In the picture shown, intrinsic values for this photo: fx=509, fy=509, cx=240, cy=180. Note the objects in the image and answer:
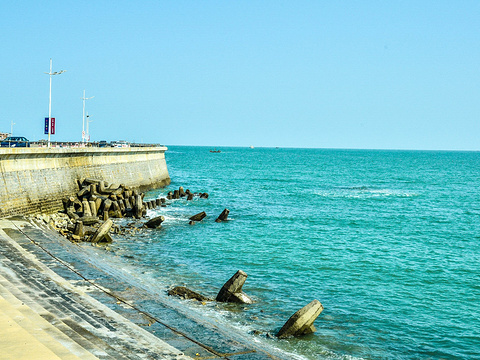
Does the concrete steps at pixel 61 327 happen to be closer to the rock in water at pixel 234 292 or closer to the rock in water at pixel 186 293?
the rock in water at pixel 186 293

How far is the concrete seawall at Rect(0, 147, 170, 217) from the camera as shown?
28094 millimetres

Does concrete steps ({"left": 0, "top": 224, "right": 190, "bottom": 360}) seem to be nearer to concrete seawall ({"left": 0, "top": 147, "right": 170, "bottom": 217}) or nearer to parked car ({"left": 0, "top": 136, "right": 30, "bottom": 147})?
concrete seawall ({"left": 0, "top": 147, "right": 170, "bottom": 217})

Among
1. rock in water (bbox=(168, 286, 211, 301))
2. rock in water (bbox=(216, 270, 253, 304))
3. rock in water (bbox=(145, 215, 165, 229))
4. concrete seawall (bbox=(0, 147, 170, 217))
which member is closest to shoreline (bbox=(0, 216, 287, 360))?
rock in water (bbox=(168, 286, 211, 301))

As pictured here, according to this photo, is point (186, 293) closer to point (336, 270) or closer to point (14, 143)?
point (336, 270)

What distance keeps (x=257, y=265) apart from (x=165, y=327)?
11.3 m

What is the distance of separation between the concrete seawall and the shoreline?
6.48 meters

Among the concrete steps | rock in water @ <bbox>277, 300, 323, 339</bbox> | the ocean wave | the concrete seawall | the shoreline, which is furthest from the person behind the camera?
the ocean wave

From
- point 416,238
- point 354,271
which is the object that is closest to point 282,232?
point 416,238

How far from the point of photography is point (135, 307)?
14648 millimetres

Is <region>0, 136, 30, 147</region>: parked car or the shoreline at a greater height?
<region>0, 136, 30, 147</region>: parked car

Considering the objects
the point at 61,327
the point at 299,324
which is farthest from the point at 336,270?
the point at 61,327

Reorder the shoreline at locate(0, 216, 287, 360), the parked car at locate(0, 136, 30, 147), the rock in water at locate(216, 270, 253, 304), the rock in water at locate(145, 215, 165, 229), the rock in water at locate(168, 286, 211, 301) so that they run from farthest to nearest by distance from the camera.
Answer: the parked car at locate(0, 136, 30, 147) < the rock in water at locate(145, 215, 165, 229) < the rock in water at locate(168, 286, 211, 301) < the rock in water at locate(216, 270, 253, 304) < the shoreline at locate(0, 216, 287, 360)

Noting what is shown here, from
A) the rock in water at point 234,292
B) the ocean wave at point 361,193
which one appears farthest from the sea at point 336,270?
the ocean wave at point 361,193

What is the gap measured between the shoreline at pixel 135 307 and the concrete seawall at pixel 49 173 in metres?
6.48
